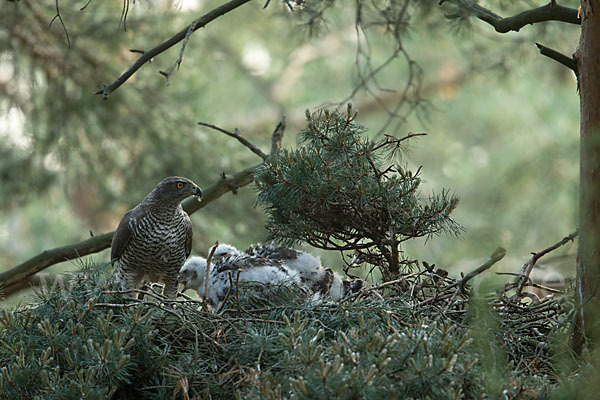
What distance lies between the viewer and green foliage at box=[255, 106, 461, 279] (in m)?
2.90

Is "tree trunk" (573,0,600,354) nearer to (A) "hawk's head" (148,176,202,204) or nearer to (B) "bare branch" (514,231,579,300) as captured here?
(B) "bare branch" (514,231,579,300)

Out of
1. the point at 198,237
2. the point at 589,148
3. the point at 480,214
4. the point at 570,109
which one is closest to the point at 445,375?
the point at 589,148

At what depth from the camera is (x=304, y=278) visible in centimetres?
331

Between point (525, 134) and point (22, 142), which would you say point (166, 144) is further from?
point (525, 134)

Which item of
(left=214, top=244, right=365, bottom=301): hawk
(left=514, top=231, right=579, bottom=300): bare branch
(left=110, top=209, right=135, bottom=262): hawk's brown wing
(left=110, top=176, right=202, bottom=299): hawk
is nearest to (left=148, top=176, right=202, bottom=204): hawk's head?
(left=110, top=176, right=202, bottom=299): hawk

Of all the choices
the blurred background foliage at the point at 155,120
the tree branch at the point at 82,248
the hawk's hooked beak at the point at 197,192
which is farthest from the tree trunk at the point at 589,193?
the hawk's hooked beak at the point at 197,192

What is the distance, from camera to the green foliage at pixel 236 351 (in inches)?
75.3

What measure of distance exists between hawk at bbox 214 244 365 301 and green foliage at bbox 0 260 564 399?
46 centimetres

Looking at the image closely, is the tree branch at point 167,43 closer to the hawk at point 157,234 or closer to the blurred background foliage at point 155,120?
the blurred background foliage at point 155,120

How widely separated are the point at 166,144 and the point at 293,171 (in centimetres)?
379

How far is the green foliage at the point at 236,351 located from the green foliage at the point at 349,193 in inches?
13.5

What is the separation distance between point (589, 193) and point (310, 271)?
131 centimetres

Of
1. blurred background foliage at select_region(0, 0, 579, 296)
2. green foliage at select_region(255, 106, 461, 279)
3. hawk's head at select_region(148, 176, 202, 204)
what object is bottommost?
green foliage at select_region(255, 106, 461, 279)

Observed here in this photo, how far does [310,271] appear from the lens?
131 inches
